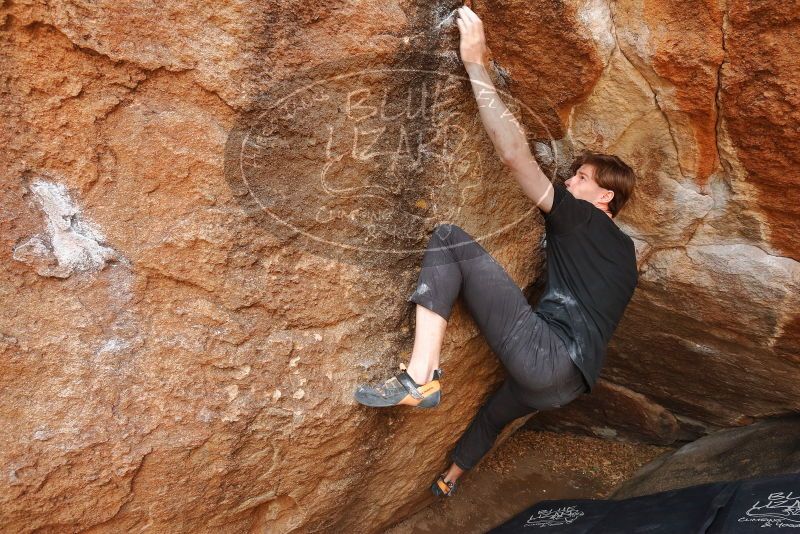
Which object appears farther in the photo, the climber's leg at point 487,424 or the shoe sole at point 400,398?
the climber's leg at point 487,424

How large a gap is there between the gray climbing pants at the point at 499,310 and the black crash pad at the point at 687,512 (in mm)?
543

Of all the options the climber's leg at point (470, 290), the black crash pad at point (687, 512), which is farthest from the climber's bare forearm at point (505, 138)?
the black crash pad at point (687, 512)

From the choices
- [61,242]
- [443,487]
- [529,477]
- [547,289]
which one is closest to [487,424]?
[443,487]

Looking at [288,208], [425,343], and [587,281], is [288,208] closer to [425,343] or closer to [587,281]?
[425,343]

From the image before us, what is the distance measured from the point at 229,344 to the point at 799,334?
1.89 m

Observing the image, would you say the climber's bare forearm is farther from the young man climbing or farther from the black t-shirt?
the black t-shirt

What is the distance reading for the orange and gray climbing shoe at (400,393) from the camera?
1824 millimetres

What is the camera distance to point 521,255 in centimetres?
218

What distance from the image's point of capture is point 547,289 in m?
2.08

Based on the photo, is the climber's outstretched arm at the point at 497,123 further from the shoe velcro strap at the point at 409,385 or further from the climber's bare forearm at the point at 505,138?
the shoe velcro strap at the point at 409,385

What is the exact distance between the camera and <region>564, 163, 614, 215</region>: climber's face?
200cm

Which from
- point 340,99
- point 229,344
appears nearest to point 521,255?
point 340,99

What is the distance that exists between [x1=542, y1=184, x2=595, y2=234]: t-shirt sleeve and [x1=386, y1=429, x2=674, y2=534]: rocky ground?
55.1 inches

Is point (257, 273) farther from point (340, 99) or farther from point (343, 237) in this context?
point (340, 99)
